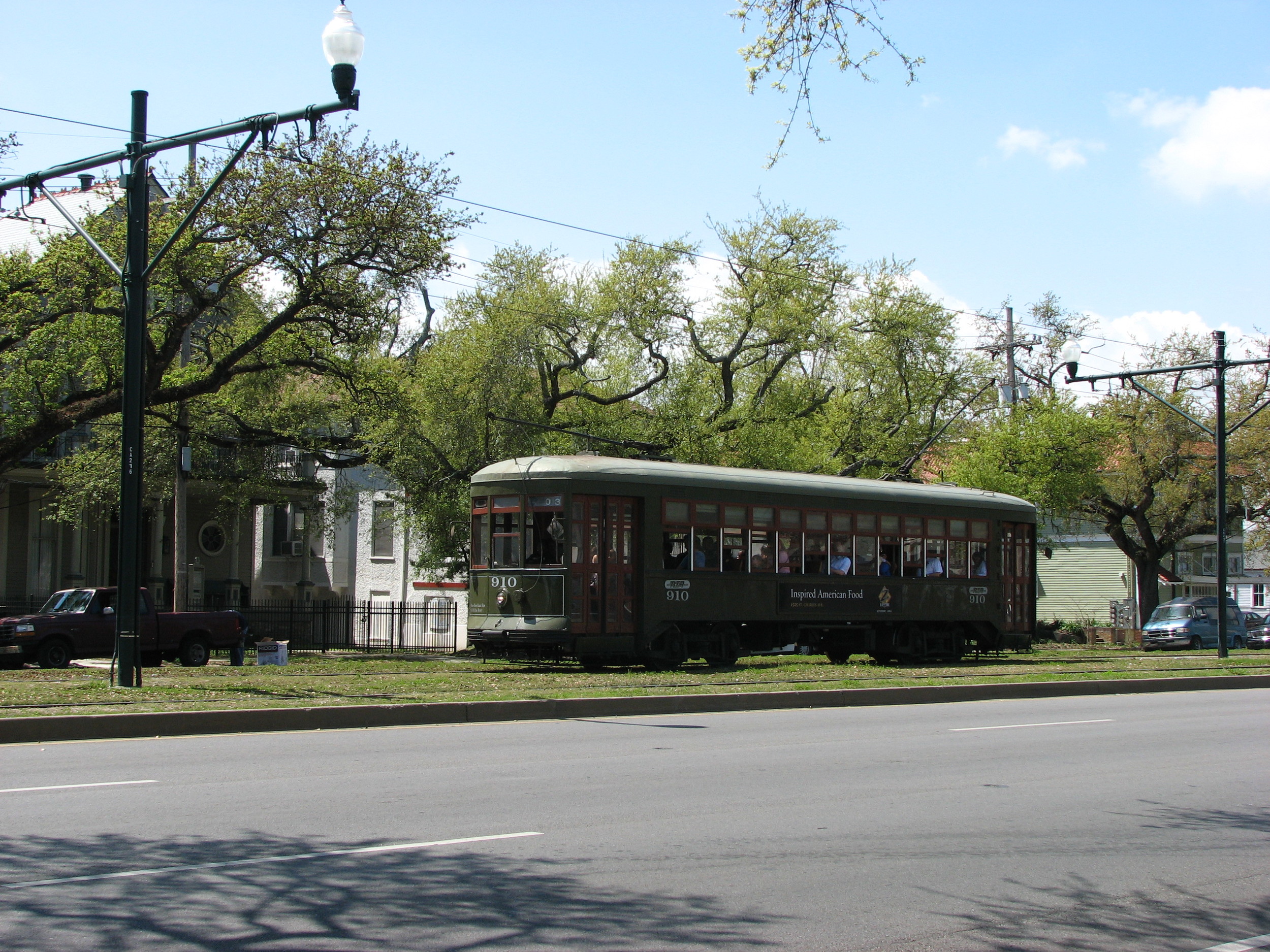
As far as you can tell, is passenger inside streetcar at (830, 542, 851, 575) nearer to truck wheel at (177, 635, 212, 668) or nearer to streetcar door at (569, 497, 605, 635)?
streetcar door at (569, 497, 605, 635)

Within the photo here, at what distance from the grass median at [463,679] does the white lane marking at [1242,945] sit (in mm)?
10157

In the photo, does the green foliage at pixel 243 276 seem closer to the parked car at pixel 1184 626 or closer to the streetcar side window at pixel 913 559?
the streetcar side window at pixel 913 559

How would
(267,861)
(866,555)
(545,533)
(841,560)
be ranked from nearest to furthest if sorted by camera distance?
(267,861)
(545,533)
(841,560)
(866,555)

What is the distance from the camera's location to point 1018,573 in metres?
29.1

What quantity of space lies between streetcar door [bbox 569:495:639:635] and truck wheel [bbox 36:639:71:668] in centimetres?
1047

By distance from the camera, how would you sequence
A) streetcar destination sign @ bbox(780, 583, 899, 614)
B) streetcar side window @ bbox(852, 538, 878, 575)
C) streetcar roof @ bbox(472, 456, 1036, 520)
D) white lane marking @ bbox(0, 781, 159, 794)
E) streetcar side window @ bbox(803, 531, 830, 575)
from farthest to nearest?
1. streetcar side window @ bbox(852, 538, 878, 575)
2. streetcar side window @ bbox(803, 531, 830, 575)
3. streetcar destination sign @ bbox(780, 583, 899, 614)
4. streetcar roof @ bbox(472, 456, 1036, 520)
5. white lane marking @ bbox(0, 781, 159, 794)

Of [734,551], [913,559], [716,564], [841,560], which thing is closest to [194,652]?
[716,564]

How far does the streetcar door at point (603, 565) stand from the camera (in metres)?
21.8

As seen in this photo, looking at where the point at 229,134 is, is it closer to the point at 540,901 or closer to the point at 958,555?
the point at 540,901

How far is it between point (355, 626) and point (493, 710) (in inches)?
1193

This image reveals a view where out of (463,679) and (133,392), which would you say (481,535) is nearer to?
(463,679)

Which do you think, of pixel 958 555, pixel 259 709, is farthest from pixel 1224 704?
pixel 259 709

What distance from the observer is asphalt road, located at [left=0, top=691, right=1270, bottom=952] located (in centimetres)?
571

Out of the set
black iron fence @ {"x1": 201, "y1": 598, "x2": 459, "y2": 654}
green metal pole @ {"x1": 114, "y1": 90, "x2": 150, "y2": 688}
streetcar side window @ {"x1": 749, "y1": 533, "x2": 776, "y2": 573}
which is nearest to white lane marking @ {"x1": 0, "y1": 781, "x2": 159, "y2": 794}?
green metal pole @ {"x1": 114, "y1": 90, "x2": 150, "y2": 688}
